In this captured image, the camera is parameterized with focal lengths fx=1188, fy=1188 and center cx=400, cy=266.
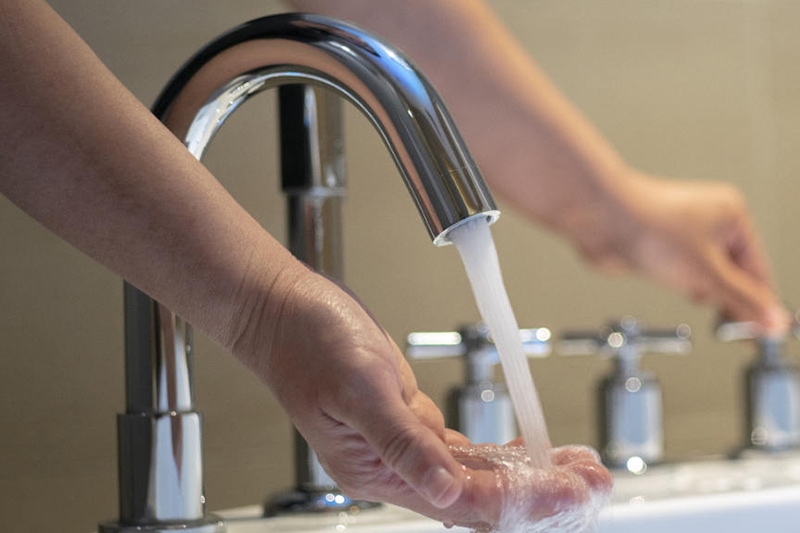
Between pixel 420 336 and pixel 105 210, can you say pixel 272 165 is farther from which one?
pixel 105 210

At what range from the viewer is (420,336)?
0.75 m

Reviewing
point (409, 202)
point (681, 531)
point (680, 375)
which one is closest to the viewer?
point (681, 531)

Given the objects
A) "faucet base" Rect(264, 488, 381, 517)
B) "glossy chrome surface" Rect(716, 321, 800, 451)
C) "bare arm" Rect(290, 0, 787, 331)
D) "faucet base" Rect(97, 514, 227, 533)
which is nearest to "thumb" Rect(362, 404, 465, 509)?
"faucet base" Rect(97, 514, 227, 533)

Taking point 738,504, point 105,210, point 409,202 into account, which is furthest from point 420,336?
point 105,210

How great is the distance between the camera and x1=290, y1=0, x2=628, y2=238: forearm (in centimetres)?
79

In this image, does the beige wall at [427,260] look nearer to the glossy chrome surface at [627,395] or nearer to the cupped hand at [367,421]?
the glossy chrome surface at [627,395]

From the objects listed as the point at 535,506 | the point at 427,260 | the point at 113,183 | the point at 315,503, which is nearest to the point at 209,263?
the point at 113,183

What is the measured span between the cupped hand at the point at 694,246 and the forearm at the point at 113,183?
1.62 ft

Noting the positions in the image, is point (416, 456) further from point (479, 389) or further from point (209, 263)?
point (479, 389)

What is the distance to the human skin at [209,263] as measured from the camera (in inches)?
16.7

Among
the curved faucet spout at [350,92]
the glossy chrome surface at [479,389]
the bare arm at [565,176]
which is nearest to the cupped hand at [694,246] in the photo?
the bare arm at [565,176]

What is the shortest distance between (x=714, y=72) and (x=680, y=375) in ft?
0.82

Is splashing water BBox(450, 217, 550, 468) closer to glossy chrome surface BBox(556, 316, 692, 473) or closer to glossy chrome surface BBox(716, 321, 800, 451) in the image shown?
glossy chrome surface BBox(556, 316, 692, 473)

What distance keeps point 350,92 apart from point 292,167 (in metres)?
0.18
